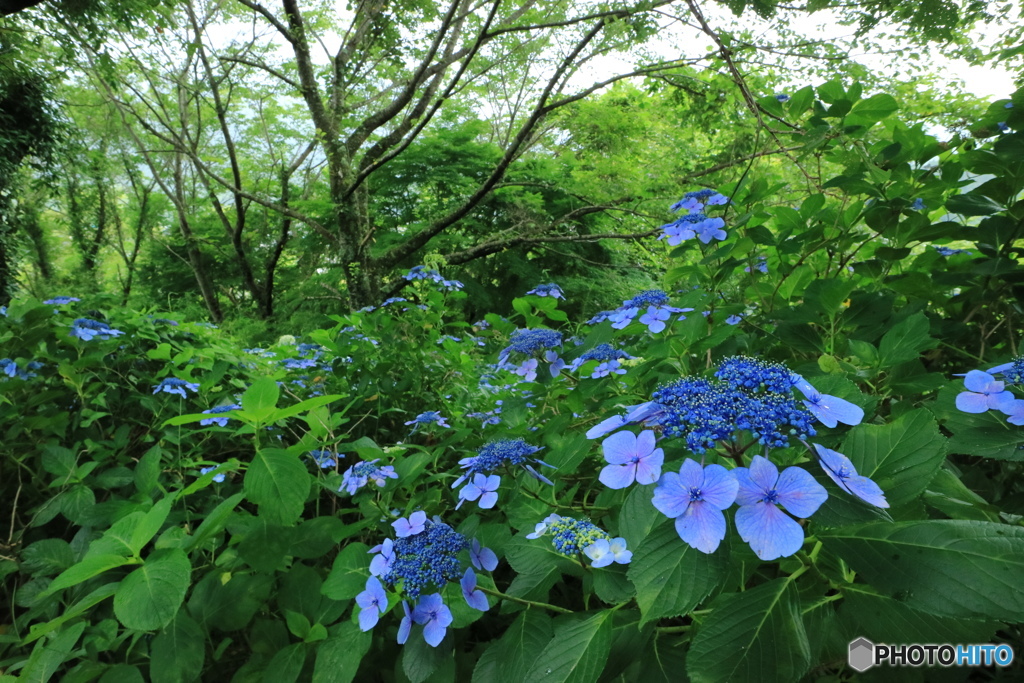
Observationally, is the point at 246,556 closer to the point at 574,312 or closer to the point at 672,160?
the point at 574,312

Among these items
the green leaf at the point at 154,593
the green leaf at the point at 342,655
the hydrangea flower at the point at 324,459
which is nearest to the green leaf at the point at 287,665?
the green leaf at the point at 342,655

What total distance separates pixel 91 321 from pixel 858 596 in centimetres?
207

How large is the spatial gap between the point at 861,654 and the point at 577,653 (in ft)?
0.91

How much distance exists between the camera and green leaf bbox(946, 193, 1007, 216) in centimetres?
96

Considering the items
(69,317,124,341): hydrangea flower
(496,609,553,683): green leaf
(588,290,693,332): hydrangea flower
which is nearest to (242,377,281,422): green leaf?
(496,609,553,683): green leaf

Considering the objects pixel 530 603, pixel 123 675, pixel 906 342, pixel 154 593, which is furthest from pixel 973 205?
pixel 123 675

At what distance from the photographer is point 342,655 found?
616 mm

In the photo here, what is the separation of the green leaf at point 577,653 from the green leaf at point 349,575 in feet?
1.03

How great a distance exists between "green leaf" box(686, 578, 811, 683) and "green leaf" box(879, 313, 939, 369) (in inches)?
22.7

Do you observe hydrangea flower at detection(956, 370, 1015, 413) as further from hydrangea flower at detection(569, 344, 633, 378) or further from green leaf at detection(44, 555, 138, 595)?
green leaf at detection(44, 555, 138, 595)

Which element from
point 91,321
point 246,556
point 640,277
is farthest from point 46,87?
point 246,556

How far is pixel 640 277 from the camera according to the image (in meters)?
6.02

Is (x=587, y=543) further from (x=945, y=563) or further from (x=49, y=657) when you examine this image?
(x=49, y=657)

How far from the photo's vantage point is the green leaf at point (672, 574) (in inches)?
14.2
